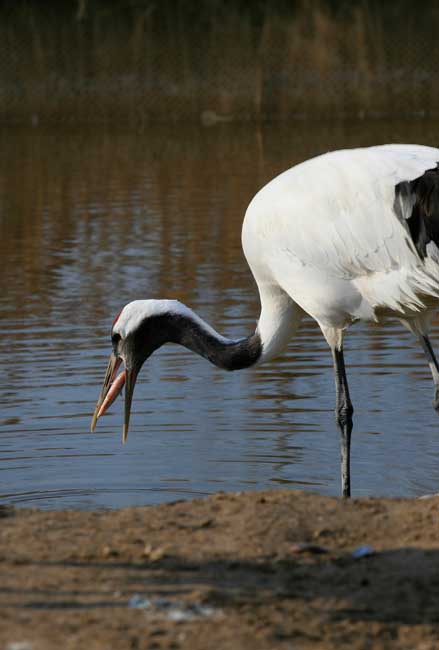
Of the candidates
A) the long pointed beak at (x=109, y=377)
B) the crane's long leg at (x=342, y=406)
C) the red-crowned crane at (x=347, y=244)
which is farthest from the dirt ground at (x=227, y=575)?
the long pointed beak at (x=109, y=377)

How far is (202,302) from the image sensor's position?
1063 centimetres

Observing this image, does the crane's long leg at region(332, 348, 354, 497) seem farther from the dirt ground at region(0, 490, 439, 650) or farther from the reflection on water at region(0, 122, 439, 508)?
the dirt ground at region(0, 490, 439, 650)

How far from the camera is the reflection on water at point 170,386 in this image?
6840mm

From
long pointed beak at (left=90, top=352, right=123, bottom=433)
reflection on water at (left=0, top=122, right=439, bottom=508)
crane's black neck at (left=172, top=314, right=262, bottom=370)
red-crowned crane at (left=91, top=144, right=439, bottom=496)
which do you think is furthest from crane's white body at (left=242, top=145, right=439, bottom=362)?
long pointed beak at (left=90, top=352, right=123, bottom=433)

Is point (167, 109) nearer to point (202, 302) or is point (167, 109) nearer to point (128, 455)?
point (202, 302)

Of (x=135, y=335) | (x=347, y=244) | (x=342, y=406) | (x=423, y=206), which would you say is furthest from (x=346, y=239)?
(x=135, y=335)

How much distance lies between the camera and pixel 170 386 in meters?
8.47

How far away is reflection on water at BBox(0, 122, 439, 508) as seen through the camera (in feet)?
22.4

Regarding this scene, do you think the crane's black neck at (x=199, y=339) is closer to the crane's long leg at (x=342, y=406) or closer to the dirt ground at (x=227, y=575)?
the crane's long leg at (x=342, y=406)

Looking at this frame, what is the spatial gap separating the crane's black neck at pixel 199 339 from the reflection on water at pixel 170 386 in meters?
0.51

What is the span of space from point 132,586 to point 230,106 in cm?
2094

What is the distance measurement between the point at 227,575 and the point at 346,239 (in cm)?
205

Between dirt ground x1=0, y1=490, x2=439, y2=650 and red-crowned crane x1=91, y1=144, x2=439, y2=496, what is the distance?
1.07 metres

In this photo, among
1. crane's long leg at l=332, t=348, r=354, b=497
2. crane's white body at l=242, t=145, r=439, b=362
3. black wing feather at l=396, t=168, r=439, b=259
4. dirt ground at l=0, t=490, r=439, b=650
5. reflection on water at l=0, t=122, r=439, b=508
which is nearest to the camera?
dirt ground at l=0, t=490, r=439, b=650
